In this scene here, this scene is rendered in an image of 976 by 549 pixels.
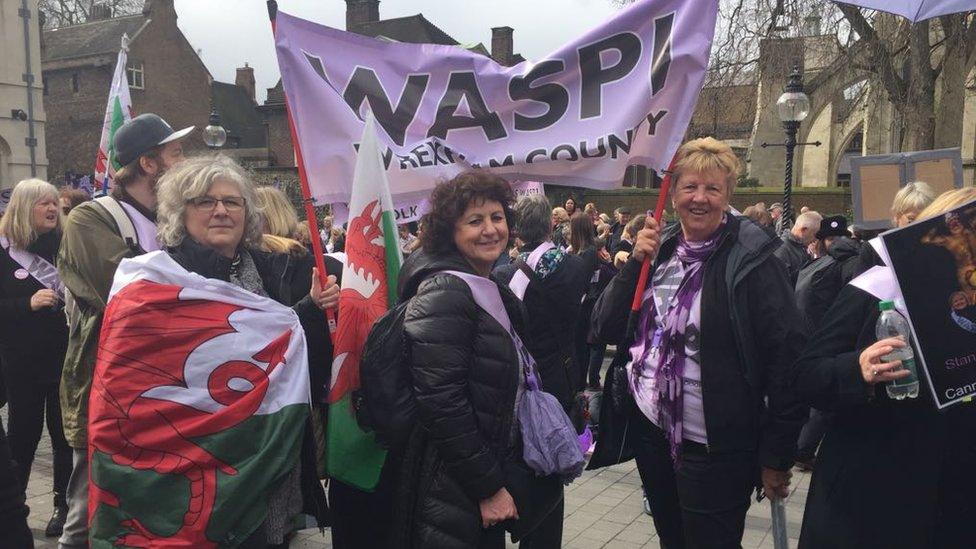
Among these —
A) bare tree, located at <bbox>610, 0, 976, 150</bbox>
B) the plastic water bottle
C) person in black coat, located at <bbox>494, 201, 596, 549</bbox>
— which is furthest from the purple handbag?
bare tree, located at <bbox>610, 0, 976, 150</bbox>

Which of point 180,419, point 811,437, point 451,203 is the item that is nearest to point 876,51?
point 811,437

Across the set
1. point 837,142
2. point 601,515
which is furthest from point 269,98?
point 601,515

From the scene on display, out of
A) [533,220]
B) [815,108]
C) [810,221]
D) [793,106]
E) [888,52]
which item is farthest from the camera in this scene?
[815,108]

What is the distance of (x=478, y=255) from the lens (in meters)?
2.93

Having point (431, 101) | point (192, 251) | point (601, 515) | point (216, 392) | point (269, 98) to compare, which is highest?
point (269, 98)

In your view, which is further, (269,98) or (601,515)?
(269,98)

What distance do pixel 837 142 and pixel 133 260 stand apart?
143ft

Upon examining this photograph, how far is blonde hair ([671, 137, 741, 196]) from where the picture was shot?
3.08m

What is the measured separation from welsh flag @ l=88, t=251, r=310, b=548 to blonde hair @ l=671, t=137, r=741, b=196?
5.65 ft

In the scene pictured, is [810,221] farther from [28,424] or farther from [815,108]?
[815,108]

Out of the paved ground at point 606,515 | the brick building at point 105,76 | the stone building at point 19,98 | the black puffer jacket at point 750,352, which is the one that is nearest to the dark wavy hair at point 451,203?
the black puffer jacket at point 750,352

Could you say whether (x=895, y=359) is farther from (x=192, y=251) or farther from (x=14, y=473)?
(x=14, y=473)

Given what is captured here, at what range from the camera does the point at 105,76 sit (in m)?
37.6

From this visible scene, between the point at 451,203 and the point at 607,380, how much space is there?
1069 millimetres
